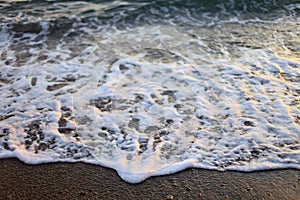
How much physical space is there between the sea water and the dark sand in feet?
0.27

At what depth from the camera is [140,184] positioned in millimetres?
2584

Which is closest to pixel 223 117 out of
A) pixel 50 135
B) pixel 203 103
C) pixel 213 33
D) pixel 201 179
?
pixel 203 103

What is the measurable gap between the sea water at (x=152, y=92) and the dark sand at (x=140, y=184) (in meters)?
0.08

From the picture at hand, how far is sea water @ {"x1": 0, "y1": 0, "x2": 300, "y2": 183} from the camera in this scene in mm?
2873

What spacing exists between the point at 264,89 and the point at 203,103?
664 mm

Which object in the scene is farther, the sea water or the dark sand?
the sea water

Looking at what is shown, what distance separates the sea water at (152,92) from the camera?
9.43 ft

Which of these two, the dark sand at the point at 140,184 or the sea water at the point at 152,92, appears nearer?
the dark sand at the point at 140,184

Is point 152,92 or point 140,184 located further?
point 152,92

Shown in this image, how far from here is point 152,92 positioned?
357 centimetres

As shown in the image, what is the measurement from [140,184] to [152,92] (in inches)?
47.0

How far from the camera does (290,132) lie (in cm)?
303

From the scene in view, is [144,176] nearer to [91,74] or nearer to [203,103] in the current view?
[203,103]

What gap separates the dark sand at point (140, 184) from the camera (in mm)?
2480
